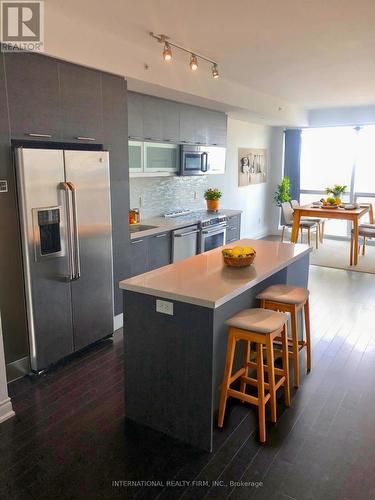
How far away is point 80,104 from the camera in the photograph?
3.31m

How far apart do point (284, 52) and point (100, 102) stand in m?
1.87

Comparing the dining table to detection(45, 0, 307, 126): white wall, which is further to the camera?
the dining table

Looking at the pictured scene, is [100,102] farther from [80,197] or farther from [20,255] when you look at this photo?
[20,255]

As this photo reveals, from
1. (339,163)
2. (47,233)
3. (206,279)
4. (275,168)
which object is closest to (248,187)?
(275,168)

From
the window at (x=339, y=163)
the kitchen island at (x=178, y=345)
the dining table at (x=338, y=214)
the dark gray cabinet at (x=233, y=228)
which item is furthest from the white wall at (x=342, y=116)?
the kitchen island at (x=178, y=345)

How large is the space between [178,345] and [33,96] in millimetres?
2042

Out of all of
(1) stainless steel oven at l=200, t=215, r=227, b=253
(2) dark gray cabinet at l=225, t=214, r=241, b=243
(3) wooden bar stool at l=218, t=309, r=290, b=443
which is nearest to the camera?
(3) wooden bar stool at l=218, t=309, r=290, b=443

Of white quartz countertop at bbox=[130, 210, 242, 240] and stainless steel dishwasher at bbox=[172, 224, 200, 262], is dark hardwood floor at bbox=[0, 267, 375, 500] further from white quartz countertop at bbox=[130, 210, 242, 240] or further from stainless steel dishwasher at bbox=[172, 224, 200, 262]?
stainless steel dishwasher at bbox=[172, 224, 200, 262]

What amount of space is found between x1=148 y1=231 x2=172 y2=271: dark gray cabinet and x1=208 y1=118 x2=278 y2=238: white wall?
7.84 ft

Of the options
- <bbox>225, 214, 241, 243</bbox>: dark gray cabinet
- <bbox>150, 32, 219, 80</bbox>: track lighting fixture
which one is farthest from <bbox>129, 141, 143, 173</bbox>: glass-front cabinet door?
<bbox>225, 214, 241, 243</bbox>: dark gray cabinet

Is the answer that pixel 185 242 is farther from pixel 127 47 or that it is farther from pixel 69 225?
pixel 127 47

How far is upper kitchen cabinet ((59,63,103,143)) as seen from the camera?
3174 millimetres

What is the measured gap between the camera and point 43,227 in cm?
303

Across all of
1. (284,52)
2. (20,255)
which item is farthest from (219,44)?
(20,255)
